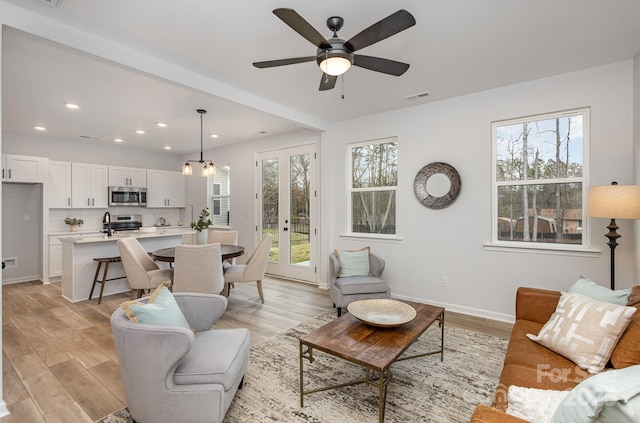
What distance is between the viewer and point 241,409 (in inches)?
79.0

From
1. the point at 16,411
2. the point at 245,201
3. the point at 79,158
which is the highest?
the point at 79,158

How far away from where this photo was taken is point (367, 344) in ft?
6.51

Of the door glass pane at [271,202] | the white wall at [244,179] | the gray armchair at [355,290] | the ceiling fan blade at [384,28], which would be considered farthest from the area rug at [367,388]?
the white wall at [244,179]

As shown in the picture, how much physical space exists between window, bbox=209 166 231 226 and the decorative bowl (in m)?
4.74

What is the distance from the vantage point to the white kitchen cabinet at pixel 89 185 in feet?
18.9

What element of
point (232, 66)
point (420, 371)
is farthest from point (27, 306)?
point (420, 371)

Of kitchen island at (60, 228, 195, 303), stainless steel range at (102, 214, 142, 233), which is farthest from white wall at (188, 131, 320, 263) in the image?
stainless steel range at (102, 214, 142, 233)

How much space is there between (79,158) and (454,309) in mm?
7212

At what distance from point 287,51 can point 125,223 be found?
18.6ft

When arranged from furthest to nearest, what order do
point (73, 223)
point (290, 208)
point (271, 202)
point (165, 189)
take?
point (165, 189) < point (271, 202) < point (73, 223) < point (290, 208)

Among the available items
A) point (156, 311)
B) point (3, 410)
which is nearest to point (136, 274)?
point (3, 410)

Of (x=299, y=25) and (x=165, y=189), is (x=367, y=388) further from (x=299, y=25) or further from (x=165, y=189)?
(x=165, y=189)

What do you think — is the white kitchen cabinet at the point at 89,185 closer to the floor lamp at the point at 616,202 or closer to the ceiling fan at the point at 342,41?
the ceiling fan at the point at 342,41

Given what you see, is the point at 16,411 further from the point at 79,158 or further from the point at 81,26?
the point at 79,158
